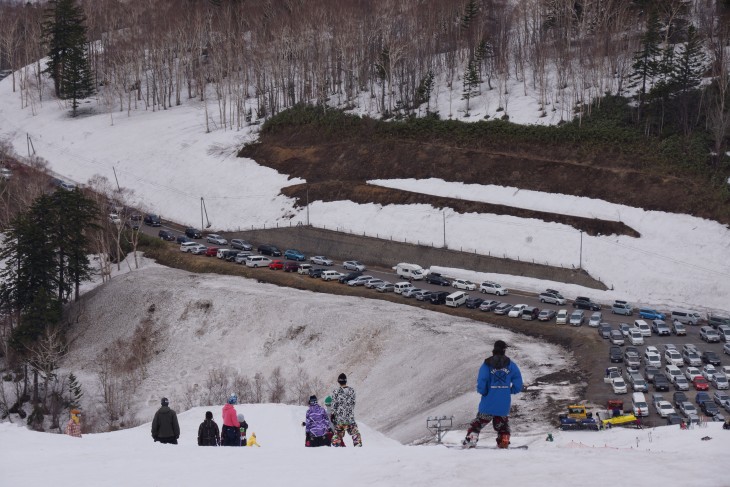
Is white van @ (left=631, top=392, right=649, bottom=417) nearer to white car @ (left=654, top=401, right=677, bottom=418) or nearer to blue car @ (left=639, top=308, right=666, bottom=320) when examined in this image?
white car @ (left=654, top=401, right=677, bottom=418)

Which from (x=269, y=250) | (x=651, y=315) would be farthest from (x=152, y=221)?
(x=651, y=315)

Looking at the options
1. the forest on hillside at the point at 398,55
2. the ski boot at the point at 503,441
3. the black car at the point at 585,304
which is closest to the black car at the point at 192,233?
the forest on hillside at the point at 398,55

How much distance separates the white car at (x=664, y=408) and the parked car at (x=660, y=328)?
16659mm

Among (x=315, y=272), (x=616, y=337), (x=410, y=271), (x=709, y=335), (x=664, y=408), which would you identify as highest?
(x=410, y=271)

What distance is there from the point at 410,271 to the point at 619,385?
30672 millimetres

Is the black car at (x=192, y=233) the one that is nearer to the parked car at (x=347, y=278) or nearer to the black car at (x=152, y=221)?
the black car at (x=152, y=221)

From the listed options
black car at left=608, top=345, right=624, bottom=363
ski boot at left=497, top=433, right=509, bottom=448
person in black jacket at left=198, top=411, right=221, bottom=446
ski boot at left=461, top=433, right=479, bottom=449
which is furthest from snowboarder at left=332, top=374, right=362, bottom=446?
black car at left=608, top=345, right=624, bottom=363

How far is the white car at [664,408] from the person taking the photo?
45634 millimetres

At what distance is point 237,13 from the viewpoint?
456ft

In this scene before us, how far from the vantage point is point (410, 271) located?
78875 mm

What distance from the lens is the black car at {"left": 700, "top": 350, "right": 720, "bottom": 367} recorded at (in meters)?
56.0

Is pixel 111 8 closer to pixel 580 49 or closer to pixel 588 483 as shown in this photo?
pixel 580 49

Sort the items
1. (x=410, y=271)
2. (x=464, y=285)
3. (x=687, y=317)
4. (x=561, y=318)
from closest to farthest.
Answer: (x=561, y=318), (x=687, y=317), (x=464, y=285), (x=410, y=271)

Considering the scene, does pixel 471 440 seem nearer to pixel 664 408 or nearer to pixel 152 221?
pixel 664 408
